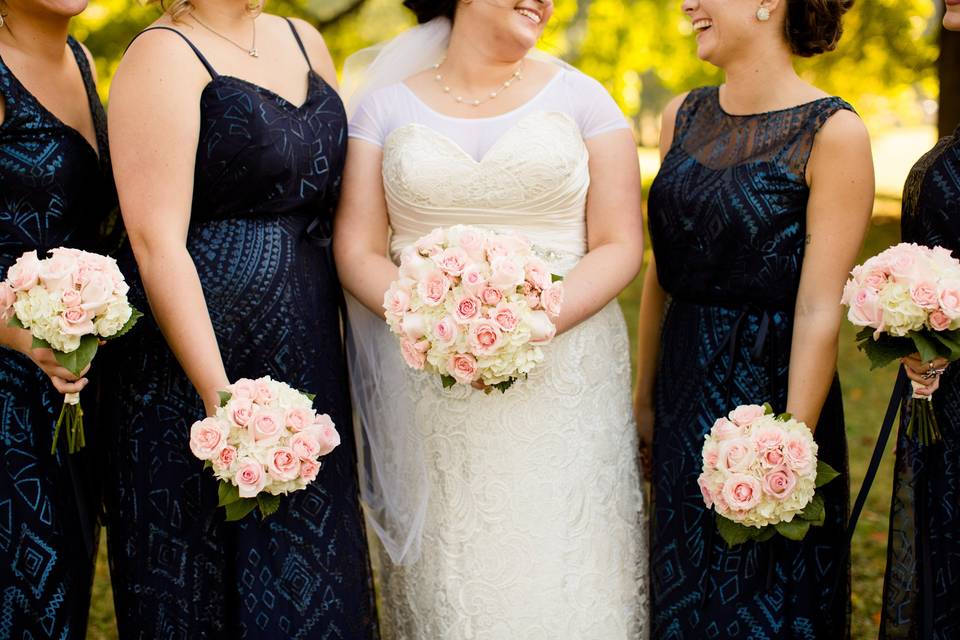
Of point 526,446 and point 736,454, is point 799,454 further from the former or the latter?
point 526,446

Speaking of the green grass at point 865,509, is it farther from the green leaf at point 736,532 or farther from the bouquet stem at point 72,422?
the bouquet stem at point 72,422

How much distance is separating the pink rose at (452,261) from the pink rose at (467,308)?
0.08 m

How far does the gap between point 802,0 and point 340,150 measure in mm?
1636

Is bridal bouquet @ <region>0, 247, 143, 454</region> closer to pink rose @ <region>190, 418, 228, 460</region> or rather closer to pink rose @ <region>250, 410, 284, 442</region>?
pink rose @ <region>190, 418, 228, 460</region>

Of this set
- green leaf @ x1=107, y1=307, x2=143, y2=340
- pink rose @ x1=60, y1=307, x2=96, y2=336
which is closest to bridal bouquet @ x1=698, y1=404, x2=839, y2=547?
green leaf @ x1=107, y1=307, x2=143, y2=340

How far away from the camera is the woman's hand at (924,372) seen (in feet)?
9.20

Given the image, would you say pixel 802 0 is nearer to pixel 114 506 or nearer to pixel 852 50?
pixel 114 506

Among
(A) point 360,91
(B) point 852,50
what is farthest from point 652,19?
(A) point 360,91

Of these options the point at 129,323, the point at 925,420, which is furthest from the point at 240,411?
the point at 925,420

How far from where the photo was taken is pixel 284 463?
9.16 feet

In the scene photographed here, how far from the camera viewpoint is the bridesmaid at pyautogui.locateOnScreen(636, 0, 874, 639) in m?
3.13

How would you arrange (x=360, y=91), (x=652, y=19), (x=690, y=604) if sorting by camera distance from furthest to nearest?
(x=652, y=19), (x=360, y=91), (x=690, y=604)

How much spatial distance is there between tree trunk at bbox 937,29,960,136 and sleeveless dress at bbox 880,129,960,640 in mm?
7160

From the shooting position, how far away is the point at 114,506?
328 cm
